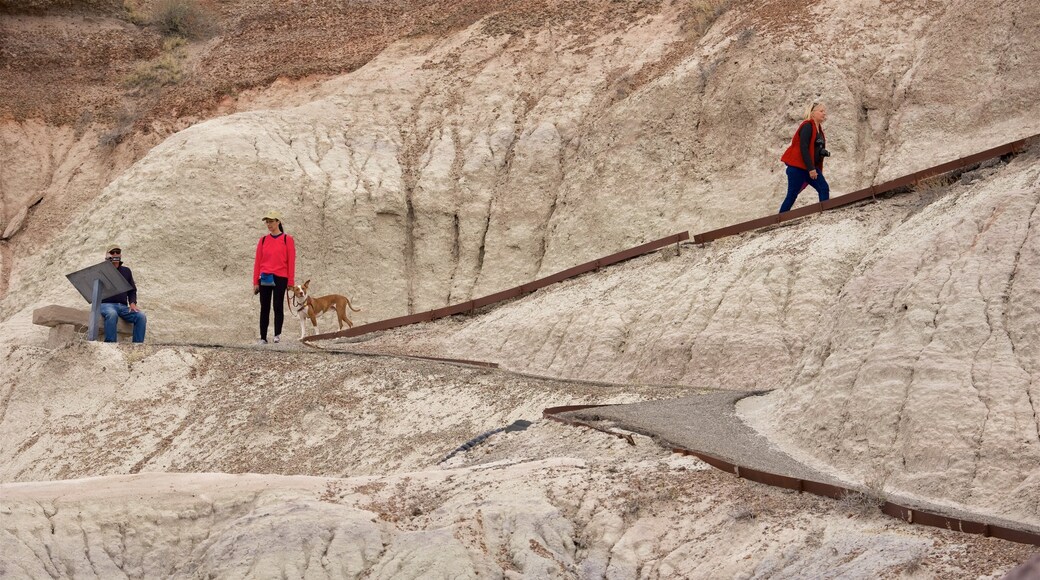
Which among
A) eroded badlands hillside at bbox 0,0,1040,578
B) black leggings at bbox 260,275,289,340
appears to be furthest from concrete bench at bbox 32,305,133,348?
black leggings at bbox 260,275,289,340

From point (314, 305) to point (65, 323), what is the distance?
12.8ft

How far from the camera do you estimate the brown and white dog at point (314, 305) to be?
77.2 feet

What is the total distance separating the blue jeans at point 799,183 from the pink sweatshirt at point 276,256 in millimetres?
7047

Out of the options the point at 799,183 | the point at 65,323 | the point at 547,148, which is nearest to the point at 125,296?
the point at 65,323

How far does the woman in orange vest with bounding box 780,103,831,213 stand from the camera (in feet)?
67.7

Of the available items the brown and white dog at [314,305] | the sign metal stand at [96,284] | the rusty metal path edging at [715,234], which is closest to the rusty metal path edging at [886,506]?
the rusty metal path edging at [715,234]

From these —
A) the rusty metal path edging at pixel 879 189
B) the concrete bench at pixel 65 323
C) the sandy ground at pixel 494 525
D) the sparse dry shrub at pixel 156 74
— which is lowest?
the sandy ground at pixel 494 525

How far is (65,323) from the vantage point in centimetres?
2178

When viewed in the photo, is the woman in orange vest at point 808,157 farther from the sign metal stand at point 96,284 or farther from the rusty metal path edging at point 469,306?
the sign metal stand at point 96,284

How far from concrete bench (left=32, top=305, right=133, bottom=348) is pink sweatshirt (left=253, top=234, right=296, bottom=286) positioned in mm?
2314

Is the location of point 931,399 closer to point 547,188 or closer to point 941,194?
point 941,194

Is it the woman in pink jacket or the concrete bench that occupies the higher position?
the woman in pink jacket

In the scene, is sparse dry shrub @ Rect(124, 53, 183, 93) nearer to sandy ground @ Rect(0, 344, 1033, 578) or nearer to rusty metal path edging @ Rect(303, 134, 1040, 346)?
rusty metal path edging @ Rect(303, 134, 1040, 346)

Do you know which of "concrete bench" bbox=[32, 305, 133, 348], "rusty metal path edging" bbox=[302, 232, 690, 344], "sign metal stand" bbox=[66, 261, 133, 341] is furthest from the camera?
"rusty metal path edging" bbox=[302, 232, 690, 344]
